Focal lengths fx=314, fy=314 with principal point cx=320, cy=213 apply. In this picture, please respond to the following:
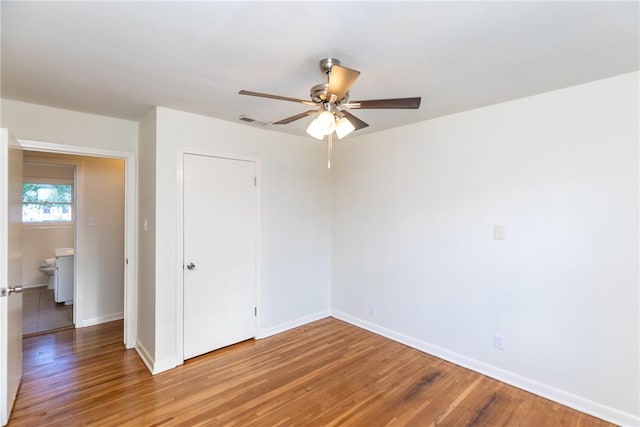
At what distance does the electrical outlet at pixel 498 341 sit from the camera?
2.70 meters

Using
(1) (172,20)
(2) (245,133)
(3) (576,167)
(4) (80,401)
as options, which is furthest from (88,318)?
(3) (576,167)

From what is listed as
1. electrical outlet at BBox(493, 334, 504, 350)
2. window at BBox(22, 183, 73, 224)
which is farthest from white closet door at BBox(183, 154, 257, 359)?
window at BBox(22, 183, 73, 224)

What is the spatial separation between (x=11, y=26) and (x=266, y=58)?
49.0 inches

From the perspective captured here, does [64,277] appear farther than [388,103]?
Yes

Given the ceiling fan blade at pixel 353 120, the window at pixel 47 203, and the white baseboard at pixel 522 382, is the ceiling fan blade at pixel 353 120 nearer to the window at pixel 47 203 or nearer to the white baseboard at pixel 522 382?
the white baseboard at pixel 522 382

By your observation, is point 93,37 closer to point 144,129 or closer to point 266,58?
point 266,58

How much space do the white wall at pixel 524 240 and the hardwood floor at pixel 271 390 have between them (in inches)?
11.7

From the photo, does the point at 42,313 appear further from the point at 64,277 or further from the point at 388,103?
the point at 388,103

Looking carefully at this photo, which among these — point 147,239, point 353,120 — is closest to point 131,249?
point 147,239

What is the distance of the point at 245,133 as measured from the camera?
338 centimetres

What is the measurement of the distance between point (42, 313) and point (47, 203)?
2.47 metres

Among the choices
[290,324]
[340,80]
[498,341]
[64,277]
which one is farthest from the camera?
[64,277]

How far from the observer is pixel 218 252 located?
3.20 m

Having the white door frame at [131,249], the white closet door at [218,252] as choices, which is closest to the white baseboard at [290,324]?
the white closet door at [218,252]
